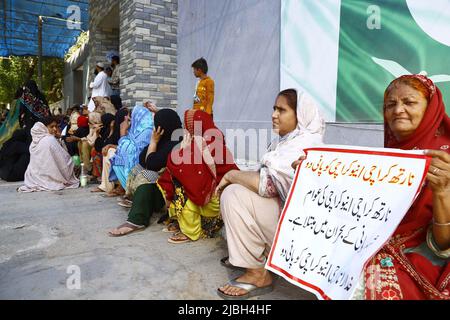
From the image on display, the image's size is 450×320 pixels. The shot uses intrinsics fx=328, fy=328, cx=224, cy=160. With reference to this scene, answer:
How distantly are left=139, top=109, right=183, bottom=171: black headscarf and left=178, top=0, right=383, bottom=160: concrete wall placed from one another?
6.12 feet

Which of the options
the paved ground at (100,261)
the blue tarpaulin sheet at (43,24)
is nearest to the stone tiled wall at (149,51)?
the paved ground at (100,261)

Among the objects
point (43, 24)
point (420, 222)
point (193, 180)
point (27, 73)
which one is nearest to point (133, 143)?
point (193, 180)

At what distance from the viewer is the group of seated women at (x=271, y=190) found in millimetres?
1316

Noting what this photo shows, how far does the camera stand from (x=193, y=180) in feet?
8.36

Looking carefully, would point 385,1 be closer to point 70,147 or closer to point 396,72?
point 396,72

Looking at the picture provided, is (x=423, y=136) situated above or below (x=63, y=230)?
above

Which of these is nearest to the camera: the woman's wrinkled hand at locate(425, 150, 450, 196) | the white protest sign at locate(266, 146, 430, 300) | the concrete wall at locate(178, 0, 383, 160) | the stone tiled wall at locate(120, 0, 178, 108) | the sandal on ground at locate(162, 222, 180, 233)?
the woman's wrinkled hand at locate(425, 150, 450, 196)

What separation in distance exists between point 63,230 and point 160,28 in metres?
5.53

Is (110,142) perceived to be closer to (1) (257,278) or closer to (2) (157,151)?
(2) (157,151)

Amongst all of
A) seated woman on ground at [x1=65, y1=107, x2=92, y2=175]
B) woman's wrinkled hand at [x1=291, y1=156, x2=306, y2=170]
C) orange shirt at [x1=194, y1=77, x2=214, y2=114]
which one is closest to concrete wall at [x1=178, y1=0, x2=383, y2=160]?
orange shirt at [x1=194, y1=77, x2=214, y2=114]

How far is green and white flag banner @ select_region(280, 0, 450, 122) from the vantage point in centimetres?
286

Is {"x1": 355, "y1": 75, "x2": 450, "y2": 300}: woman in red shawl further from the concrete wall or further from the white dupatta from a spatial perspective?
the concrete wall
